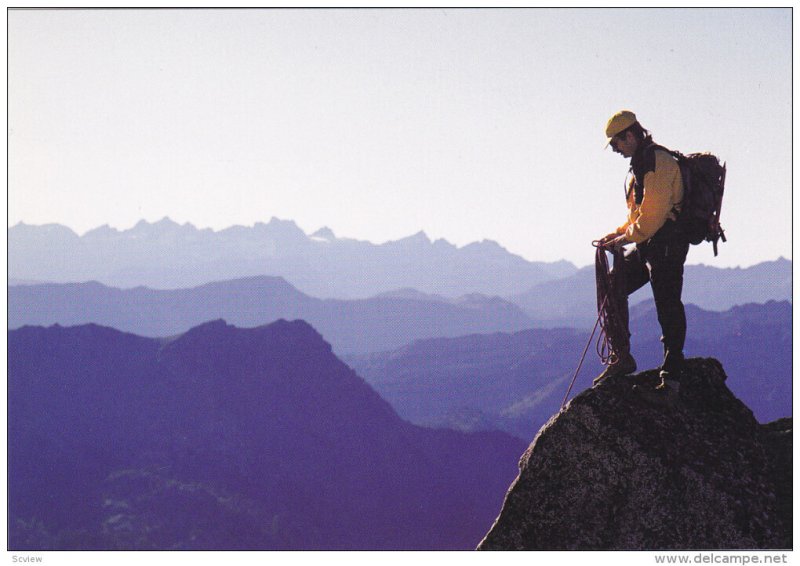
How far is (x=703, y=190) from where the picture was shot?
9.48 metres

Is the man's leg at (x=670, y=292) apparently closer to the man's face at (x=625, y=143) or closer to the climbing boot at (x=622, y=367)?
the climbing boot at (x=622, y=367)

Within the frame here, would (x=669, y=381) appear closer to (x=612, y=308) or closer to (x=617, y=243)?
(x=612, y=308)

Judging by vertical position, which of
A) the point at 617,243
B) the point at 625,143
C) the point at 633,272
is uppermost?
the point at 625,143

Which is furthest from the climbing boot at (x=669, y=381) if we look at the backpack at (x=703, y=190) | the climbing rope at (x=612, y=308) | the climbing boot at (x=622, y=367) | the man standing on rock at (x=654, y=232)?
the backpack at (x=703, y=190)

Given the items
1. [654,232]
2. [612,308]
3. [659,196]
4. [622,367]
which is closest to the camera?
[659,196]

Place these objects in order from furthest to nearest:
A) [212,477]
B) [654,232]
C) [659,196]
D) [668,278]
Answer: [212,477], [668,278], [654,232], [659,196]

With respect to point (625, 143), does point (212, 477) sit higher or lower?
lower

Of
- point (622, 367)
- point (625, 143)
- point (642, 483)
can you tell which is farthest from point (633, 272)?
point (642, 483)

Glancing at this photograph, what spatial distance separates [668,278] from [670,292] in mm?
173

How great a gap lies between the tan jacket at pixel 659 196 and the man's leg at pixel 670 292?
384 millimetres

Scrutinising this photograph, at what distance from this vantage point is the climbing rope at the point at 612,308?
34.4 feet

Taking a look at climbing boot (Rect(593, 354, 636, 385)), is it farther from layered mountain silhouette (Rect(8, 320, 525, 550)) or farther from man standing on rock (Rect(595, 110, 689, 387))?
layered mountain silhouette (Rect(8, 320, 525, 550))
